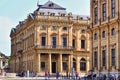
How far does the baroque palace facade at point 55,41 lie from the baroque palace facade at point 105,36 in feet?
115

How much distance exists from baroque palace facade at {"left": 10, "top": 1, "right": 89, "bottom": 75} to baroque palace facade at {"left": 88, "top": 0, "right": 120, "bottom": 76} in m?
35.0

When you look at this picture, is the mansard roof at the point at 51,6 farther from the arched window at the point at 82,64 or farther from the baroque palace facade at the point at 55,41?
the arched window at the point at 82,64

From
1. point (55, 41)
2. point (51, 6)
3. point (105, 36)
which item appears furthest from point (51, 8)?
point (105, 36)

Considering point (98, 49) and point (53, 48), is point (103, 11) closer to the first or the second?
point (98, 49)

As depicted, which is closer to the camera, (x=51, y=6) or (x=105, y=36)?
(x=105, y=36)

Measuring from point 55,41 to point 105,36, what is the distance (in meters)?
42.9

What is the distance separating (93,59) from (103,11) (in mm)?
8985

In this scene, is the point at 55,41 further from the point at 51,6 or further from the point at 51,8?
the point at 51,6

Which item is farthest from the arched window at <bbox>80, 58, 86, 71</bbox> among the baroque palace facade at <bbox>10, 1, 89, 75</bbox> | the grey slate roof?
the grey slate roof

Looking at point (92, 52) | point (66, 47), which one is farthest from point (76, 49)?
point (92, 52)

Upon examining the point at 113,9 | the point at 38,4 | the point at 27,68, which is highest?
the point at 38,4

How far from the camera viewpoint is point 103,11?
65.6 meters

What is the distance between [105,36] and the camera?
64062 mm

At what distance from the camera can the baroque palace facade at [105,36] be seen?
59.5 m
